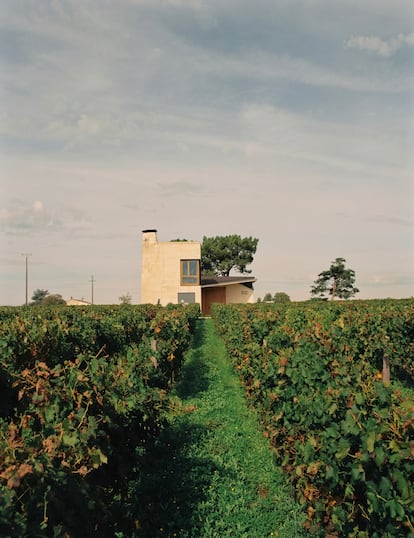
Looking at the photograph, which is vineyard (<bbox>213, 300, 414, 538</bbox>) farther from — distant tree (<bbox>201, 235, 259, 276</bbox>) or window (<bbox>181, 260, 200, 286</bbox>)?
distant tree (<bbox>201, 235, 259, 276</bbox>)

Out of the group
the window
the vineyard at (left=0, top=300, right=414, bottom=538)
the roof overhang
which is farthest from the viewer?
the roof overhang

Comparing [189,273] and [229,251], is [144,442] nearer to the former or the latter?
[189,273]

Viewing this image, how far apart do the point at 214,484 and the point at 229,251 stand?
59776mm

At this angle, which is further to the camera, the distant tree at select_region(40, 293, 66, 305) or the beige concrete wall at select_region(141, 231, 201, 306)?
the distant tree at select_region(40, 293, 66, 305)

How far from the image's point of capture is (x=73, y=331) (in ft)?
29.5

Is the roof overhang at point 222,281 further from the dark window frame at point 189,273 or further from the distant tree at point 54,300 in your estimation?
the distant tree at point 54,300

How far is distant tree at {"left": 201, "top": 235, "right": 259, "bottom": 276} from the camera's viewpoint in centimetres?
6500

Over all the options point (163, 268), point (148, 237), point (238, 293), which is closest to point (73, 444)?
point (163, 268)

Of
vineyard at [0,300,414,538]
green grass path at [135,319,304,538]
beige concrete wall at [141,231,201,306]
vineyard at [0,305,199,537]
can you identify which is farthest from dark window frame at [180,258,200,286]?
vineyard at [0,305,199,537]

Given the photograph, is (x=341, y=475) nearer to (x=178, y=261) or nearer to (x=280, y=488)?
(x=280, y=488)

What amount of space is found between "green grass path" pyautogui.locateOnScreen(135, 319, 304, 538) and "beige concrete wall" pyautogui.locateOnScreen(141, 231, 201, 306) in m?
36.9

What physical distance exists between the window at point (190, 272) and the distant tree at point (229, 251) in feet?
62.3

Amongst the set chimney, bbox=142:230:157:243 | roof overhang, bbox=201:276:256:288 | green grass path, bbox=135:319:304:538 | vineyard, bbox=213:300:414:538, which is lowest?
green grass path, bbox=135:319:304:538

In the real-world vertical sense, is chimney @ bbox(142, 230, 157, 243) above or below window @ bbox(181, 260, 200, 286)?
Answer: above
